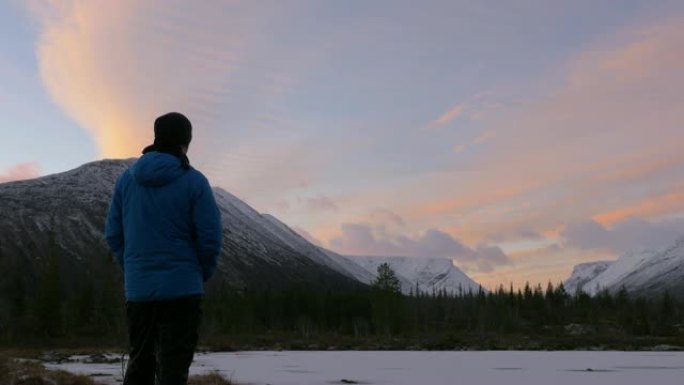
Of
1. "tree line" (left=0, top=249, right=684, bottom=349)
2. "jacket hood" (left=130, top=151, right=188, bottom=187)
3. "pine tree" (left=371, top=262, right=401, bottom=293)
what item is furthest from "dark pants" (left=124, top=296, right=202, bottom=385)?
"pine tree" (left=371, top=262, right=401, bottom=293)

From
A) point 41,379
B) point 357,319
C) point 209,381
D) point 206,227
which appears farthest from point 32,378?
point 357,319

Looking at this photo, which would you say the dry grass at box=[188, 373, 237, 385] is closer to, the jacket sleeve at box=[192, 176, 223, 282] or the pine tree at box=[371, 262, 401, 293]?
the jacket sleeve at box=[192, 176, 223, 282]

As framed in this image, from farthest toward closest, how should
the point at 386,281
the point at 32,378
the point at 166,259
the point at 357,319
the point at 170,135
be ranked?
the point at 386,281, the point at 357,319, the point at 32,378, the point at 170,135, the point at 166,259

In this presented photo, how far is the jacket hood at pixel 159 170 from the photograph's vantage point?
6.53m

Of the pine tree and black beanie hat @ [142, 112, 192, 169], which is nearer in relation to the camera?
black beanie hat @ [142, 112, 192, 169]

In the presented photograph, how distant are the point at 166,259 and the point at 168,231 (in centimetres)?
25

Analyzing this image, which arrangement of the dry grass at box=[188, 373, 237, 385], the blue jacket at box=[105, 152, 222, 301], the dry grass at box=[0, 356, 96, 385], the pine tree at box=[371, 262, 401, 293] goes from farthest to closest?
the pine tree at box=[371, 262, 401, 293] → the dry grass at box=[188, 373, 237, 385] → the dry grass at box=[0, 356, 96, 385] → the blue jacket at box=[105, 152, 222, 301]

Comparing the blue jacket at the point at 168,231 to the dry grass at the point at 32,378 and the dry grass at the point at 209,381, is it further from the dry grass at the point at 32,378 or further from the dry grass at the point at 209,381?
the dry grass at the point at 209,381

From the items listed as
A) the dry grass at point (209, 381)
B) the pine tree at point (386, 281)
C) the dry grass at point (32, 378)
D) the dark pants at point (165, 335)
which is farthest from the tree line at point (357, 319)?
the dark pants at point (165, 335)

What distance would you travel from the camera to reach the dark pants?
641cm

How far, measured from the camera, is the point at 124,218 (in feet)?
22.1

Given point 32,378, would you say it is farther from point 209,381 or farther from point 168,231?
point 168,231

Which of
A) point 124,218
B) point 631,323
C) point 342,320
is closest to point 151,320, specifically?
point 124,218

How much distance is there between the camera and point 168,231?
21.1ft
